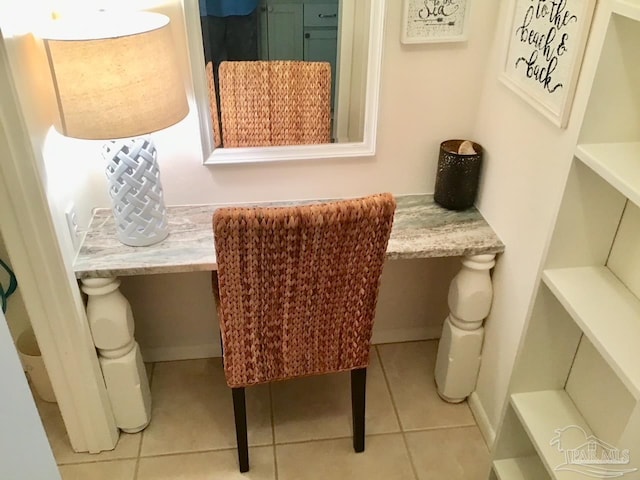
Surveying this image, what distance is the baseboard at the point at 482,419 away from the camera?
1919mm

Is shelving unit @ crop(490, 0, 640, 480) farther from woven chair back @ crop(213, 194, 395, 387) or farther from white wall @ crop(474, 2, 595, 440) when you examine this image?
woven chair back @ crop(213, 194, 395, 387)

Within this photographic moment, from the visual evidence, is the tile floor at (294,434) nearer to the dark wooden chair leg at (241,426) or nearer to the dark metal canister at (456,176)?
the dark wooden chair leg at (241,426)

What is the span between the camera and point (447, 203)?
73.2 inches

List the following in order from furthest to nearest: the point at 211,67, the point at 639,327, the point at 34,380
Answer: the point at 34,380, the point at 211,67, the point at 639,327

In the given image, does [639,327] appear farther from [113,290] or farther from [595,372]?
[113,290]

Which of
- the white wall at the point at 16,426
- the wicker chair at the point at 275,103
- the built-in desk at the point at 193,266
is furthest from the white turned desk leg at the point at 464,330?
the white wall at the point at 16,426

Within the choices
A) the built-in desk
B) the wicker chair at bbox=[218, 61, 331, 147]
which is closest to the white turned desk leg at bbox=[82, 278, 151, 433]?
the built-in desk

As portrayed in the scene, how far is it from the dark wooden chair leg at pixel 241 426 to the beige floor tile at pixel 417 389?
1.78 feet

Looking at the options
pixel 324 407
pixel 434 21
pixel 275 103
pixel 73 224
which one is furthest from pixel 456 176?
pixel 73 224

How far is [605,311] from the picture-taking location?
124 cm

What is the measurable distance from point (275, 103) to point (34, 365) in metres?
1.16

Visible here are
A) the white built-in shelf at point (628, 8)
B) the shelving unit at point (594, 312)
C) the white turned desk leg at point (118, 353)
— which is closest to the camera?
the white built-in shelf at point (628, 8)

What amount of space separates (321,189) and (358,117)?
0.26 metres

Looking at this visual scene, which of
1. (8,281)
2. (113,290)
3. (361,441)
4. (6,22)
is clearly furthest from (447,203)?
(8,281)
